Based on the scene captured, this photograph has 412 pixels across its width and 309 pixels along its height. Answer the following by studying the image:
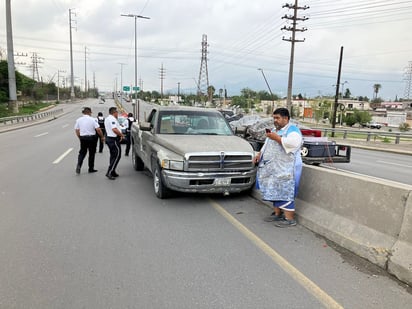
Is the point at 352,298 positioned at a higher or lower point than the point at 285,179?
lower

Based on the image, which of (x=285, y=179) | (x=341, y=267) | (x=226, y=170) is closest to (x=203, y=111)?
(x=226, y=170)

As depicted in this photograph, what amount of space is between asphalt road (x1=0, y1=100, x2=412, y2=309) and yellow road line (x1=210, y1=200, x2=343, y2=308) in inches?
0.4

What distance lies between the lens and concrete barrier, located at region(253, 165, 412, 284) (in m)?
3.63

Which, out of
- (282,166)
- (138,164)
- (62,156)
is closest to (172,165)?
(282,166)

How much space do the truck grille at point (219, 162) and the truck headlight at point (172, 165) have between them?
0.14 metres

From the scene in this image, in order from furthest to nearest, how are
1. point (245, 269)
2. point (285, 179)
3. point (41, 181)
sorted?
1. point (41, 181)
2. point (285, 179)
3. point (245, 269)

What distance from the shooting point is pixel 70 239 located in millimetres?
Answer: 4465

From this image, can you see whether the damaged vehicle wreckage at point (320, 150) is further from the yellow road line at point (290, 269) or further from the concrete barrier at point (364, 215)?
the yellow road line at point (290, 269)

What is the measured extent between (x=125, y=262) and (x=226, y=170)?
2802mm

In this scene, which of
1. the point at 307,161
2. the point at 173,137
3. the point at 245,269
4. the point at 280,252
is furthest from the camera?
the point at 307,161

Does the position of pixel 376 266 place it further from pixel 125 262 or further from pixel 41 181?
pixel 41 181

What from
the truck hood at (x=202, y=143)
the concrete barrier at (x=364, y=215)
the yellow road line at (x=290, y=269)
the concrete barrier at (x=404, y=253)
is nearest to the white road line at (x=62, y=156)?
the truck hood at (x=202, y=143)

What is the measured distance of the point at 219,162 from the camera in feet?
19.7

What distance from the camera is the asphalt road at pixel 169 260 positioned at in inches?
123
